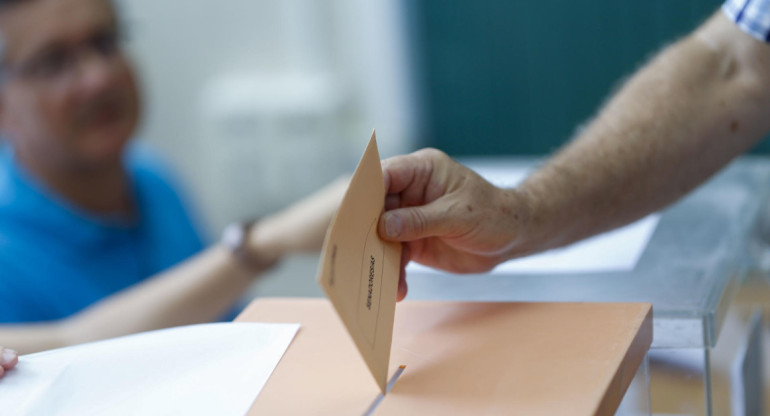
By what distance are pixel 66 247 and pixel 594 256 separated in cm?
99

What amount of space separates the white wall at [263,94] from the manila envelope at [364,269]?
198 cm

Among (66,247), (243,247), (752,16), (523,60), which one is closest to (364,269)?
(752,16)

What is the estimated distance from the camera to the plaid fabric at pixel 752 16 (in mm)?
935

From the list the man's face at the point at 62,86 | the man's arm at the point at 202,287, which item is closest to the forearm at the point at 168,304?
the man's arm at the point at 202,287

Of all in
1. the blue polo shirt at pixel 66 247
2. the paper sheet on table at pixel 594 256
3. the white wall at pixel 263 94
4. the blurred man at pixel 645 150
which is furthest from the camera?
the white wall at pixel 263 94

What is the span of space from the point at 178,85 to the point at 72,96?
Answer: 134 centimetres

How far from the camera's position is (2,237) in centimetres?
150

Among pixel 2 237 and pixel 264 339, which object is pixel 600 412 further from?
pixel 2 237

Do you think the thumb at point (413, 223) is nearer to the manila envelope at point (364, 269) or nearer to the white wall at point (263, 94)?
the manila envelope at point (364, 269)

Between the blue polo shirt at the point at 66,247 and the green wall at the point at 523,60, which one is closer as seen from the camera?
the blue polo shirt at the point at 66,247

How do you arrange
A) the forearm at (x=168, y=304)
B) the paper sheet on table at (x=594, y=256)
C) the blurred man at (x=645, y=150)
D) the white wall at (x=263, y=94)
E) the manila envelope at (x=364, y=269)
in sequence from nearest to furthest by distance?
the manila envelope at (x=364, y=269), the blurred man at (x=645, y=150), the paper sheet on table at (x=594, y=256), the forearm at (x=168, y=304), the white wall at (x=263, y=94)

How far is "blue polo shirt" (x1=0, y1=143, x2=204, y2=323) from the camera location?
1483 mm

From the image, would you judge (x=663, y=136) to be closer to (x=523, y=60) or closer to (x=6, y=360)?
(x=6, y=360)

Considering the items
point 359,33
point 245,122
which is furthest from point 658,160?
point 245,122
